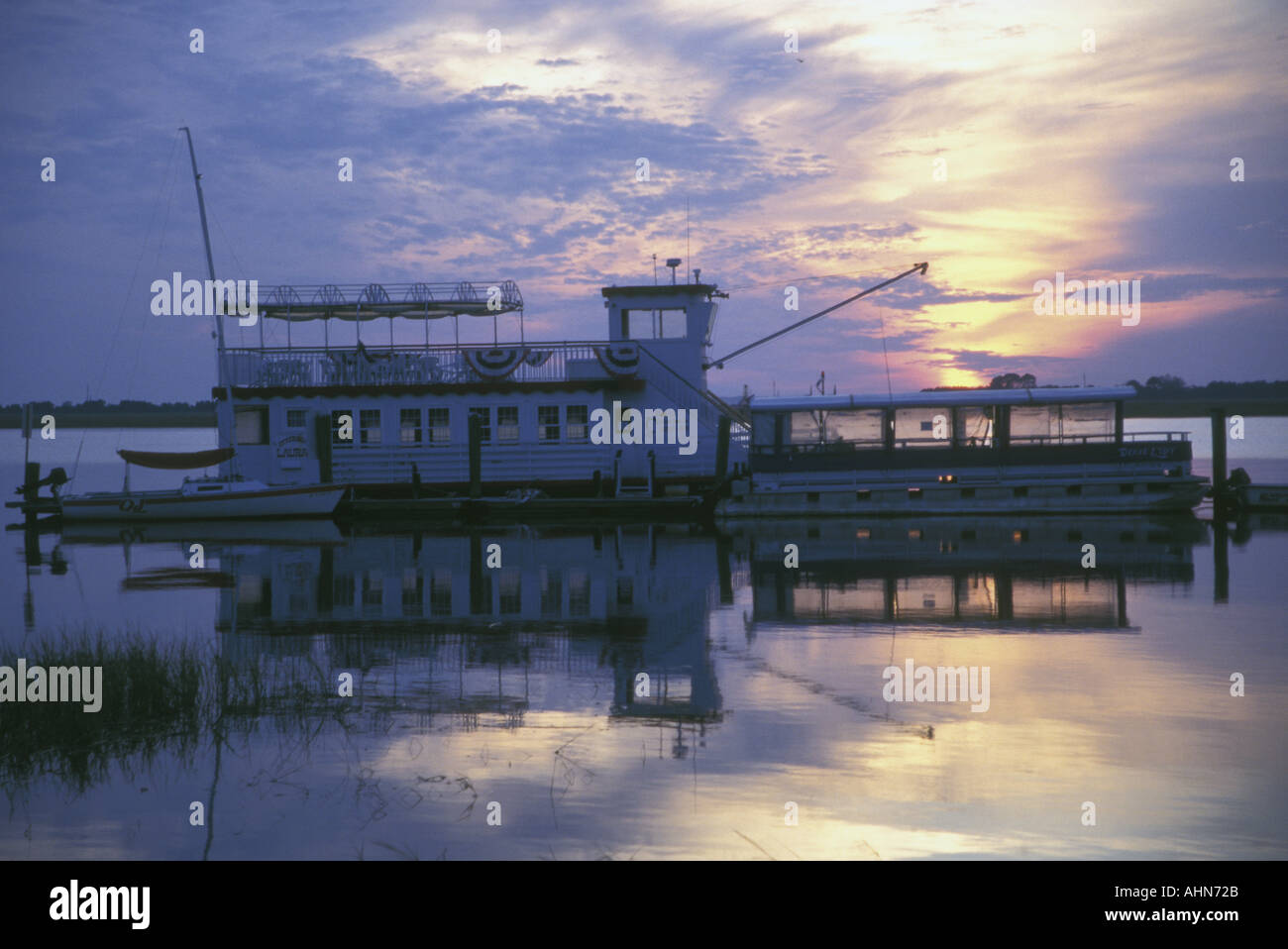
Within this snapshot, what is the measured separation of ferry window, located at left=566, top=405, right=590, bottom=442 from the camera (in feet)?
132

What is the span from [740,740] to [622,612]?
8.51 m

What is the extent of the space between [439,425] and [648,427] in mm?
6989

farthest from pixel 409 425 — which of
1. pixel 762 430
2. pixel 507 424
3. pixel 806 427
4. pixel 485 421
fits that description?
pixel 806 427

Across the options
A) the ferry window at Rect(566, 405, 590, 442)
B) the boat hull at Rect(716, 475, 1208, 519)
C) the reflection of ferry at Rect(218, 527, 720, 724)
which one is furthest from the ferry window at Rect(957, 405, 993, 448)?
the ferry window at Rect(566, 405, 590, 442)

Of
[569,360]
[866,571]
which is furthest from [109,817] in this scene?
[569,360]

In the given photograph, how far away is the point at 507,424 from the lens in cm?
4066

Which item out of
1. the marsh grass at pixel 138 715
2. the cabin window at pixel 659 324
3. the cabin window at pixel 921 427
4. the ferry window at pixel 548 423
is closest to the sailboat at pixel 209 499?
the ferry window at pixel 548 423

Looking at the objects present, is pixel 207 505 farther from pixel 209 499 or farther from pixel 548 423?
pixel 548 423

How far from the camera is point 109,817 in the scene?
30.4ft

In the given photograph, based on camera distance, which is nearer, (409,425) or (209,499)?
(209,499)

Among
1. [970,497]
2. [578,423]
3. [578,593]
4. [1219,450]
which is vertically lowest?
[578,593]

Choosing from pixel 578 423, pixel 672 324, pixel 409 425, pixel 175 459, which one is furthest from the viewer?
pixel 175 459
